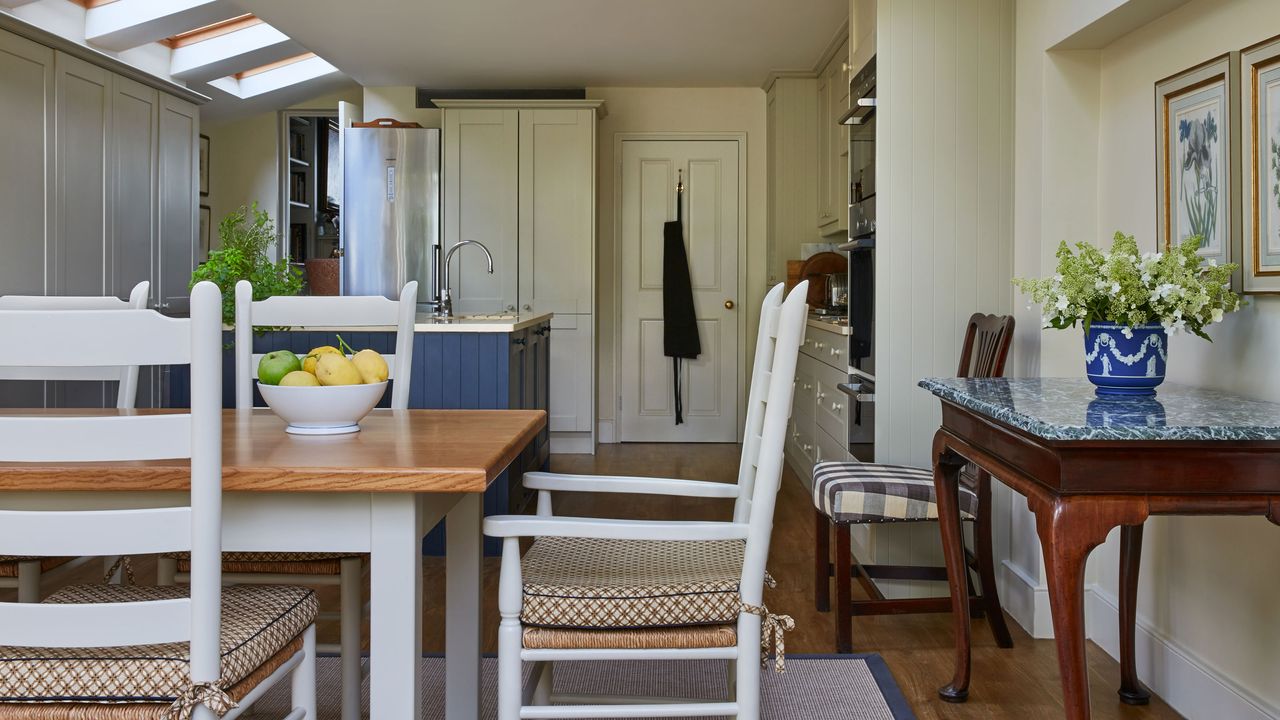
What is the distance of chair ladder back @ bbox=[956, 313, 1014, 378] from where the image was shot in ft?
9.28

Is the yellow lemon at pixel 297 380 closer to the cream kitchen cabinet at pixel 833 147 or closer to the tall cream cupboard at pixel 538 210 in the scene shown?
the cream kitchen cabinet at pixel 833 147

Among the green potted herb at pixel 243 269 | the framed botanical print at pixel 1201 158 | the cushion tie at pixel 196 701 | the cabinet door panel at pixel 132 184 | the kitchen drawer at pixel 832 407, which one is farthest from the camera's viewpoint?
the cabinet door panel at pixel 132 184

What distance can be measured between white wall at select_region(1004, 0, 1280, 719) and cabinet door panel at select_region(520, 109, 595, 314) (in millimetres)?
3627

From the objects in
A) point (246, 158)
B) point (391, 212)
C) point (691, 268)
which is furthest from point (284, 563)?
point (246, 158)

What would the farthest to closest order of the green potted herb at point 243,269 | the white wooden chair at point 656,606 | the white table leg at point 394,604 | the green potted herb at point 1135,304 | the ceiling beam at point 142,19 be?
the ceiling beam at point 142,19, the green potted herb at point 243,269, the green potted herb at point 1135,304, the white wooden chair at point 656,606, the white table leg at point 394,604

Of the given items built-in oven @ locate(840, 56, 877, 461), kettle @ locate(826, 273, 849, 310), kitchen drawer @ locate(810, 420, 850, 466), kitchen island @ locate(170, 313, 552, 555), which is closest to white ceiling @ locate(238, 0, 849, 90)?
kettle @ locate(826, 273, 849, 310)

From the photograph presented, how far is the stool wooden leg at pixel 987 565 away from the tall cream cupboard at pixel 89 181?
4027mm

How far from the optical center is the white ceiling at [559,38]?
502 cm

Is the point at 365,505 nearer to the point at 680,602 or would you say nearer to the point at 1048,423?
→ the point at 680,602

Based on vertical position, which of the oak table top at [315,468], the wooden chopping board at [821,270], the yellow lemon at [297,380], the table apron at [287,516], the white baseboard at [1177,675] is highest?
the wooden chopping board at [821,270]

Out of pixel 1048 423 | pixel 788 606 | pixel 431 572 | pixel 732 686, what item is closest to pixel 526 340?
pixel 431 572

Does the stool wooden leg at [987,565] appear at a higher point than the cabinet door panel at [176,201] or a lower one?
lower

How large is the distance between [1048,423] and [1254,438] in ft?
1.04

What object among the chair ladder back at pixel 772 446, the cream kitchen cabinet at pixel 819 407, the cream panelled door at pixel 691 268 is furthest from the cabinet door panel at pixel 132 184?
the chair ladder back at pixel 772 446
